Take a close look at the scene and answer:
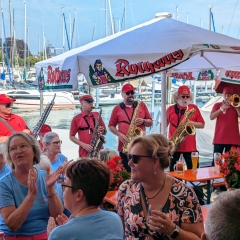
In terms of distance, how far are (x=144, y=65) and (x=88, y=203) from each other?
2.15m

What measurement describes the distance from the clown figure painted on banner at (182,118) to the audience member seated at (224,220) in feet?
15.3

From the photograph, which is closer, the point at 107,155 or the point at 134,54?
the point at 134,54

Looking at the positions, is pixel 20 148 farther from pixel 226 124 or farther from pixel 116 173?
pixel 226 124

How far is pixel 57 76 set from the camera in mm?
4270

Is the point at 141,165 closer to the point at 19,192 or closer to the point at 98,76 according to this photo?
the point at 19,192

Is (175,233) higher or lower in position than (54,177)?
lower

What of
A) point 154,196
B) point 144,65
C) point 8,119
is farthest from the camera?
point 8,119

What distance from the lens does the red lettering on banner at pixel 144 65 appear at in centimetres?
394

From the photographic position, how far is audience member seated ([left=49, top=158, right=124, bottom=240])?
6.59 ft

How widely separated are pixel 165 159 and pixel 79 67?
1809 mm

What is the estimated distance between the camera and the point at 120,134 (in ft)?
20.0

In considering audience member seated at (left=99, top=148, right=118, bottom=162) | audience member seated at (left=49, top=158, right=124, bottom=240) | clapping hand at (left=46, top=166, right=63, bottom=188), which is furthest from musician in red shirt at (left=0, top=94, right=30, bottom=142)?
audience member seated at (left=49, top=158, right=124, bottom=240)

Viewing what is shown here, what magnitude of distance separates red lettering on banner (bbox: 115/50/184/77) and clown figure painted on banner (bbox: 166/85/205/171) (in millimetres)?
2239

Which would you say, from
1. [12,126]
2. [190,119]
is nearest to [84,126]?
[12,126]
